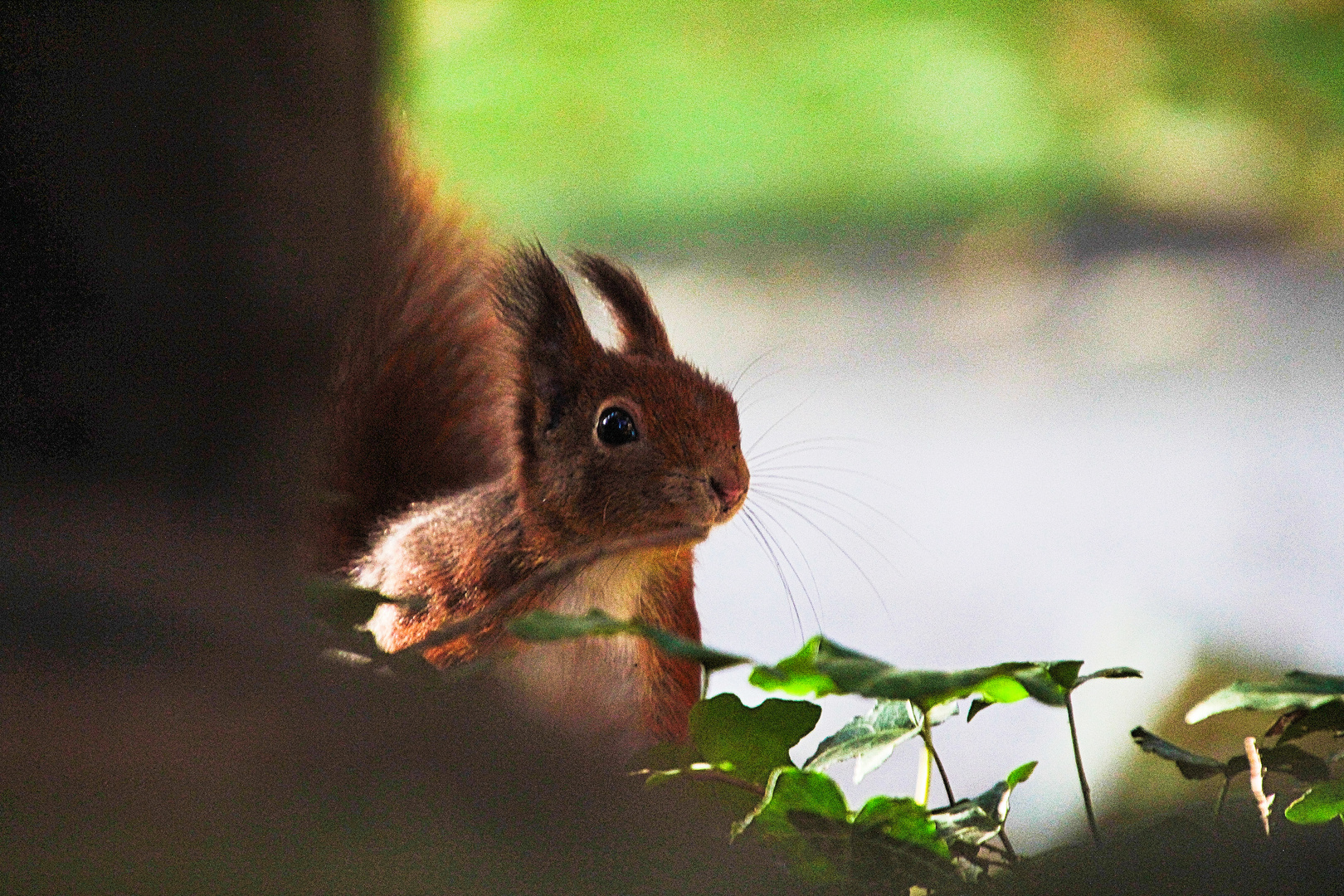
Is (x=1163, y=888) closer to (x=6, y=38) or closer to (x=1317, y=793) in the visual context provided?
(x=1317, y=793)

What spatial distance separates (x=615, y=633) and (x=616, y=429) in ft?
1.32

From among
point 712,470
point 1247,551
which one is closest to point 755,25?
point 1247,551

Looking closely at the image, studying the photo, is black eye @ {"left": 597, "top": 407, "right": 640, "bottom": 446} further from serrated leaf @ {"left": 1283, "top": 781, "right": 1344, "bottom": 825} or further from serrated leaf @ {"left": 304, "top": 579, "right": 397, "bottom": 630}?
serrated leaf @ {"left": 1283, "top": 781, "right": 1344, "bottom": 825}

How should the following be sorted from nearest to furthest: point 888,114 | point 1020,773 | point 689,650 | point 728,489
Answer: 1. point 689,650
2. point 1020,773
3. point 728,489
4. point 888,114

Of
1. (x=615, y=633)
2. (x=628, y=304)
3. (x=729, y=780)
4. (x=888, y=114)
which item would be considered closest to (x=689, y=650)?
(x=615, y=633)

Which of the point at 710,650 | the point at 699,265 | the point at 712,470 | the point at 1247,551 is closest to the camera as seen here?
the point at 710,650

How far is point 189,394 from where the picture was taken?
0.89 feet

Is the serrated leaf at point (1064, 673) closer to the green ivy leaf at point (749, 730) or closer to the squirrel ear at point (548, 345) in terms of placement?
the green ivy leaf at point (749, 730)

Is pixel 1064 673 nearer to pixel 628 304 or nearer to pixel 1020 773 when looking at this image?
pixel 1020 773

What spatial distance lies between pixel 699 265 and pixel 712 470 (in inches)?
105

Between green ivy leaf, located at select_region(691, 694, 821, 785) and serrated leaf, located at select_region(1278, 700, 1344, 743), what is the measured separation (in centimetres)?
16

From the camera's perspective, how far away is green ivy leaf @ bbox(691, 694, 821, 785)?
44 centimetres

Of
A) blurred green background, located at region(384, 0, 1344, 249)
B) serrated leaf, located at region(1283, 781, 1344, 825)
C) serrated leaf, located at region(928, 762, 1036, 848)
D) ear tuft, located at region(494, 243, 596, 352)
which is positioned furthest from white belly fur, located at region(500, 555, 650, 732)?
blurred green background, located at region(384, 0, 1344, 249)

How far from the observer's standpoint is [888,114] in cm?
358
